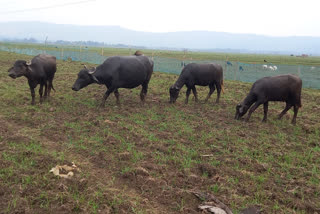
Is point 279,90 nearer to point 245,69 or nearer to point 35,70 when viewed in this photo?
point 35,70

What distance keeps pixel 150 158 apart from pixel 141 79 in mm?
5418

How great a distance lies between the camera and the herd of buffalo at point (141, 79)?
8.64 metres

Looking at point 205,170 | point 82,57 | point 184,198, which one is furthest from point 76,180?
point 82,57

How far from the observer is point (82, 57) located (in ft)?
101

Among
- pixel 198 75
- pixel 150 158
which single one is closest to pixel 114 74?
pixel 198 75

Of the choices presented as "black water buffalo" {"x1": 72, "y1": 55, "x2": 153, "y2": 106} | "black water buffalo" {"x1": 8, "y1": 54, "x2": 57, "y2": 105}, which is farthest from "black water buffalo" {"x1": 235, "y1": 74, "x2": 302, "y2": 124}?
"black water buffalo" {"x1": 8, "y1": 54, "x2": 57, "y2": 105}

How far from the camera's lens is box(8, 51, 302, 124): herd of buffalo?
864 cm

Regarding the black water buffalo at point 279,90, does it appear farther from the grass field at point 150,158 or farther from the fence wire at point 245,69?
the fence wire at point 245,69

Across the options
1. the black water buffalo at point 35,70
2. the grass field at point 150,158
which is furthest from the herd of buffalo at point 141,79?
the grass field at point 150,158

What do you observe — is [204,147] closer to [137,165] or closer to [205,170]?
[205,170]

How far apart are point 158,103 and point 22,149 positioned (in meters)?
6.25

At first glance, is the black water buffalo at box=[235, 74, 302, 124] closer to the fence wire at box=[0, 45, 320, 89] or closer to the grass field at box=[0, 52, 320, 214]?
the grass field at box=[0, 52, 320, 214]

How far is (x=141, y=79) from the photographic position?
10.6 meters

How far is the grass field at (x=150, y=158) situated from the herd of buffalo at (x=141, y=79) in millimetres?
730
